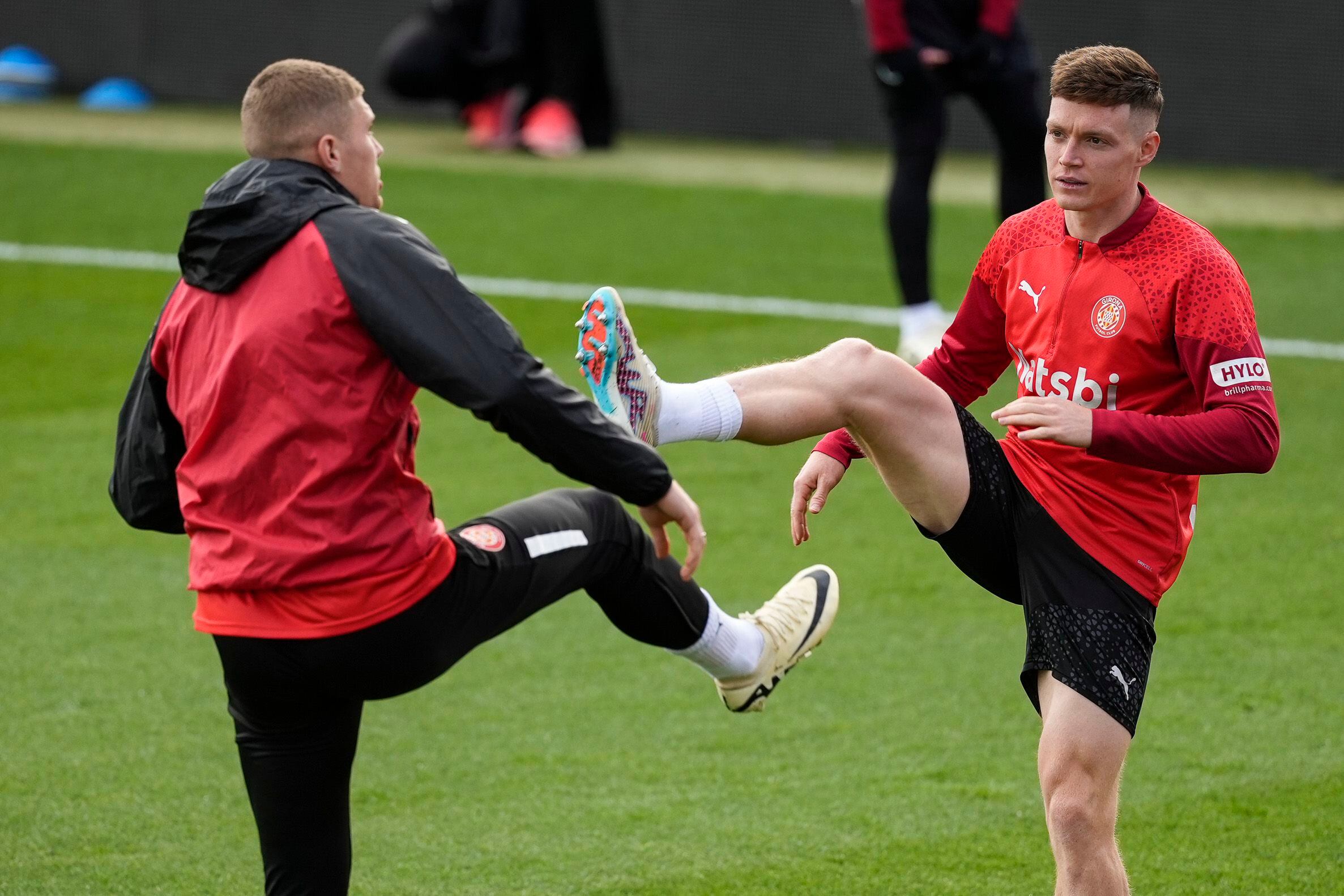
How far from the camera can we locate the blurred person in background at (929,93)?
8.62 meters

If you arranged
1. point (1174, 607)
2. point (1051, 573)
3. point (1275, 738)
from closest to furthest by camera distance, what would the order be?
point (1051, 573) → point (1275, 738) → point (1174, 607)

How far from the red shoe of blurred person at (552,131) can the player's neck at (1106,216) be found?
11.1 meters

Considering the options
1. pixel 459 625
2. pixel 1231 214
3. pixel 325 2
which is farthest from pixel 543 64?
pixel 459 625

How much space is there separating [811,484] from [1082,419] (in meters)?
0.79

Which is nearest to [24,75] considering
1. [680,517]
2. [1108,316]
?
[1108,316]

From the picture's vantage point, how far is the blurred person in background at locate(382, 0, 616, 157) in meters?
14.2

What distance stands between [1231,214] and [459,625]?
1013 cm

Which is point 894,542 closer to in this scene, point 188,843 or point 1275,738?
point 1275,738

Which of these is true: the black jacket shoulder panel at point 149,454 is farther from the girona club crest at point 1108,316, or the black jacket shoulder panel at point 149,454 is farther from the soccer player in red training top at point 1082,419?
the girona club crest at point 1108,316

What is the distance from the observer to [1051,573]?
12.4ft

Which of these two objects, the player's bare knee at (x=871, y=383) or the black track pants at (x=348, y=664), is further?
the player's bare knee at (x=871, y=383)

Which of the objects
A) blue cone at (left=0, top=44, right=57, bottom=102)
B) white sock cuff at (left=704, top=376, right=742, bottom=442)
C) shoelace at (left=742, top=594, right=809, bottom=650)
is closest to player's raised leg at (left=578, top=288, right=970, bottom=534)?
white sock cuff at (left=704, top=376, right=742, bottom=442)

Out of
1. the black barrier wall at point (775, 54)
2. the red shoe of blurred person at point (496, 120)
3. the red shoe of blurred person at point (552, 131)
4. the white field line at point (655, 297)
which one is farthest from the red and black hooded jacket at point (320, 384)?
the red shoe of blurred person at point (496, 120)

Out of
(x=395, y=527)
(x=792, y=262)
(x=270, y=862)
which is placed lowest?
(x=792, y=262)
